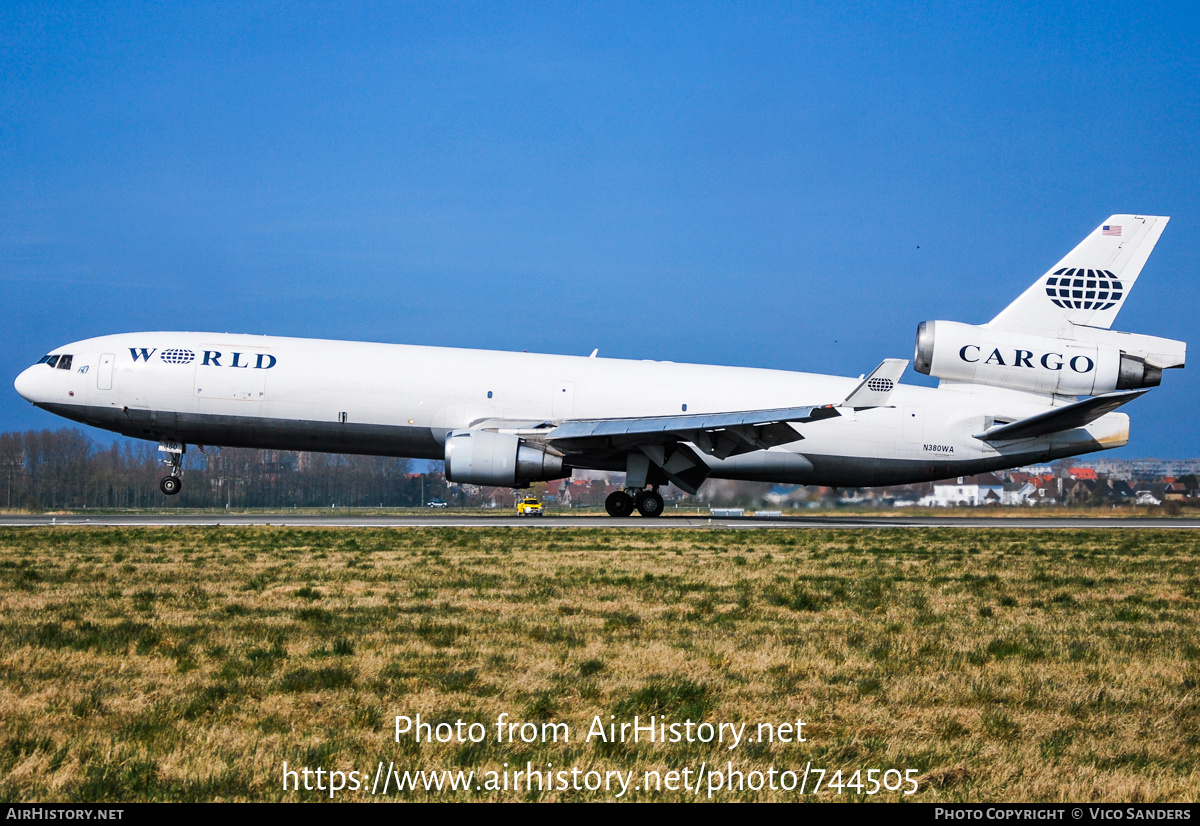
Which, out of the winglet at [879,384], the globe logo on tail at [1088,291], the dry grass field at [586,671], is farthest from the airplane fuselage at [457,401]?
the dry grass field at [586,671]

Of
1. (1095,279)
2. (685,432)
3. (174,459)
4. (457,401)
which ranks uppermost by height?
(1095,279)

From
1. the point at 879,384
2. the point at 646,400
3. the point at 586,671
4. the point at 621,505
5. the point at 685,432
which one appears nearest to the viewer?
the point at 586,671

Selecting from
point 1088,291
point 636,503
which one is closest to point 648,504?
point 636,503

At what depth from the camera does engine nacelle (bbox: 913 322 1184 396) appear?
1150 inches

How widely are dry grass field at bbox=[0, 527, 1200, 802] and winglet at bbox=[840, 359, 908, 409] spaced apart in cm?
985

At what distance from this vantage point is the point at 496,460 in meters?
26.5

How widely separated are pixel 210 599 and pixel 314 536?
1015 cm

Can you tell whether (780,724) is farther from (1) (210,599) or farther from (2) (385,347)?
(2) (385,347)

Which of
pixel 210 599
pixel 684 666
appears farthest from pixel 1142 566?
pixel 210 599

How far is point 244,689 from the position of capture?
6695mm

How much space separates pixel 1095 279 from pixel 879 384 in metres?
9.32

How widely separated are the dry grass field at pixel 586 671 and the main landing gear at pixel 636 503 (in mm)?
13983

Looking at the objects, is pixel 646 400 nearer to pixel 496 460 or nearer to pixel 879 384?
pixel 496 460

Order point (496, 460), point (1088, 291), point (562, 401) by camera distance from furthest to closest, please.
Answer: point (1088, 291), point (562, 401), point (496, 460)
